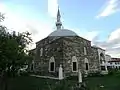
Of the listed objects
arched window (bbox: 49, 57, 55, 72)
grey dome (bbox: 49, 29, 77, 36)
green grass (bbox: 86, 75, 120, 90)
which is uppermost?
grey dome (bbox: 49, 29, 77, 36)

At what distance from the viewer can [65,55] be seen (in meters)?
27.2

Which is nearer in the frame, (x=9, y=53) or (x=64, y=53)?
(x=9, y=53)

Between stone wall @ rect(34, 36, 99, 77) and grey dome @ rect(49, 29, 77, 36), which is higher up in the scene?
grey dome @ rect(49, 29, 77, 36)

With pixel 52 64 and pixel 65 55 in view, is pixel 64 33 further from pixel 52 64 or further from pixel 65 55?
pixel 52 64

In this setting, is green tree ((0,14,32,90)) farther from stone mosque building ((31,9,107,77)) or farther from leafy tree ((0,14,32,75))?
stone mosque building ((31,9,107,77))

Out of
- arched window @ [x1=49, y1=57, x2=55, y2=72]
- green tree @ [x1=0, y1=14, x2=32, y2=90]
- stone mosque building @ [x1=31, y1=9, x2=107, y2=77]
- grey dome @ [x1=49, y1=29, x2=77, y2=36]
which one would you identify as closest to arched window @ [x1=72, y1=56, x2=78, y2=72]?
stone mosque building @ [x1=31, y1=9, x2=107, y2=77]

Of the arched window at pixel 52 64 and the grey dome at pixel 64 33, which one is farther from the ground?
the grey dome at pixel 64 33

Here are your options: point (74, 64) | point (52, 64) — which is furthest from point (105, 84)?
point (52, 64)

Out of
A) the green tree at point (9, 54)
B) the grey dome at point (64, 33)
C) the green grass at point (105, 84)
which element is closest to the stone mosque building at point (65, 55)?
the grey dome at point (64, 33)

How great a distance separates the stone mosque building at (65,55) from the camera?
27.4 m

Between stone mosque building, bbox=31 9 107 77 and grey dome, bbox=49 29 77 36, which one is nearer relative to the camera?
stone mosque building, bbox=31 9 107 77

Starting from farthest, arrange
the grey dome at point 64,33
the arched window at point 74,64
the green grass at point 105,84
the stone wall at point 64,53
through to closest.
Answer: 1. the grey dome at point 64,33
2. the arched window at point 74,64
3. the stone wall at point 64,53
4. the green grass at point 105,84

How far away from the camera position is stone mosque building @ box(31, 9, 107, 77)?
2741cm

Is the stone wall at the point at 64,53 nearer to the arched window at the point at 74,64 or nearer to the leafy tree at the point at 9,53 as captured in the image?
the arched window at the point at 74,64
